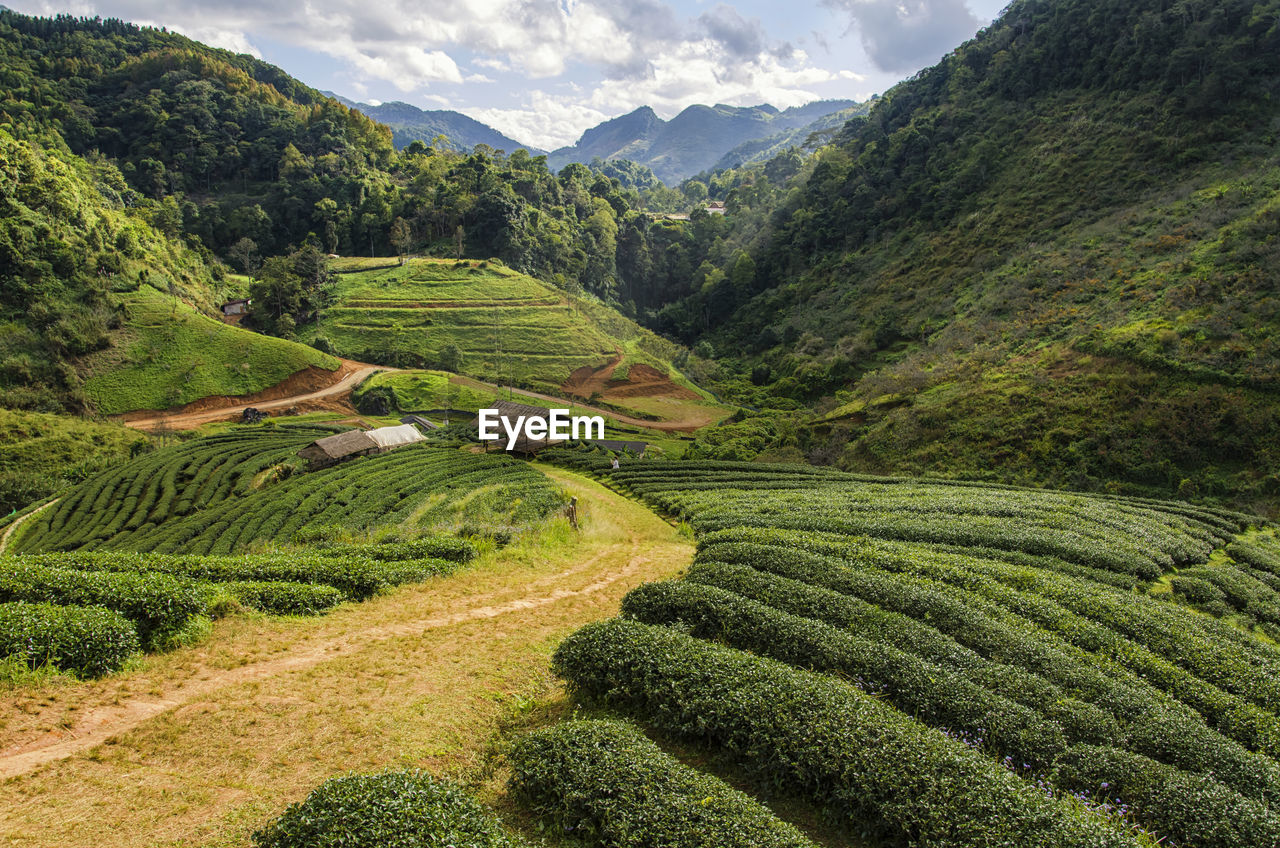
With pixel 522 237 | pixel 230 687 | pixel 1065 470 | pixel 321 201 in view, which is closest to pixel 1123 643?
pixel 230 687

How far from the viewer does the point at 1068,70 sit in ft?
250

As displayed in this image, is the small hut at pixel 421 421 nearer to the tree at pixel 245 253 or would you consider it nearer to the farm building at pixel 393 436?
the farm building at pixel 393 436

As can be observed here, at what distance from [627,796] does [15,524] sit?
48.7 m

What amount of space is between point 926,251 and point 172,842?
3268 inches

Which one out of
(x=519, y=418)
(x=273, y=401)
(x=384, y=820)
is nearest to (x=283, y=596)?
(x=384, y=820)

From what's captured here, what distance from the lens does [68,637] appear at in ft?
32.7

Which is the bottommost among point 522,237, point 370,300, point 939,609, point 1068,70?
point 939,609

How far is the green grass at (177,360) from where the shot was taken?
58.8 metres

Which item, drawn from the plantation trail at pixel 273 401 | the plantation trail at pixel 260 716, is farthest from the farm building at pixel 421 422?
the plantation trail at pixel 260 716

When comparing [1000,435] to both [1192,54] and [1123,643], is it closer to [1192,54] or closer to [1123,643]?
[1123,643]

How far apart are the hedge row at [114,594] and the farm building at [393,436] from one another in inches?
1280

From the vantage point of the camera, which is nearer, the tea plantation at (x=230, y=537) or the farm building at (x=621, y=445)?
the tea plantation at (x=230, y=537)

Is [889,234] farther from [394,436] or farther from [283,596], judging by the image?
[283,596]

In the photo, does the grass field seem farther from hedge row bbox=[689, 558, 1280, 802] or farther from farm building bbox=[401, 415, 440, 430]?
hedge row bbox=[689, 558, 1280, 802]
